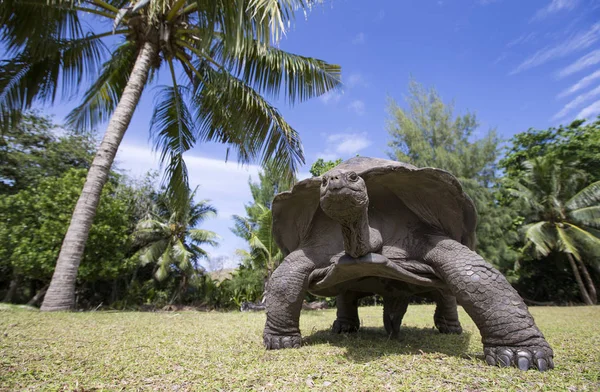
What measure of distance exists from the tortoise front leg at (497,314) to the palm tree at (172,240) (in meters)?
11.5

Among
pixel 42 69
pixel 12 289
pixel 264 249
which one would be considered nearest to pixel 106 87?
pixel 42 69

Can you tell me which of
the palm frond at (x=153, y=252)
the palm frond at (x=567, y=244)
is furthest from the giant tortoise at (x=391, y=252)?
the palm frond at (x=567, y=244)

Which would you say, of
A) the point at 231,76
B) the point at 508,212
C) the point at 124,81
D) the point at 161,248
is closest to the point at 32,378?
the point at 231,76

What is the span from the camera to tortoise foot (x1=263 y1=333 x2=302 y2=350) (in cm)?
241

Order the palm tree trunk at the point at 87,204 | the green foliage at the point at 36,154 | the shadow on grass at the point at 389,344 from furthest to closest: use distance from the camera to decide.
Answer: the green foliage at the point at 36,154 → the palm tree trunk at the point at 87,204 → the shadow on grass at the point at 389,344

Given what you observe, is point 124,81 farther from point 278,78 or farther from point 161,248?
point 161,248

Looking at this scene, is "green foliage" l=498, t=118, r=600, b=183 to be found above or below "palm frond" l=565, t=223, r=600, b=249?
above

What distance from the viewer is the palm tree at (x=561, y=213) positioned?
1230cm

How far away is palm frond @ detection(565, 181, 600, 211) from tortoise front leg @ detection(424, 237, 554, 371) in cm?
1445

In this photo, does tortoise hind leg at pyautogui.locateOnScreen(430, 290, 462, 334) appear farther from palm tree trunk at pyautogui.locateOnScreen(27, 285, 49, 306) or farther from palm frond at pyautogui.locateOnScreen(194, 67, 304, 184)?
palm tree trunk at pyautogui.locateOnScreen(27, 285, 49, 306)

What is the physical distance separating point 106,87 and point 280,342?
23.6 feet

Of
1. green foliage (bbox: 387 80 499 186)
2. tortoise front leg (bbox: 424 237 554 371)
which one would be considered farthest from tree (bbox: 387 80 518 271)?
tortoise front leg (bbox: 424 237 554 371)

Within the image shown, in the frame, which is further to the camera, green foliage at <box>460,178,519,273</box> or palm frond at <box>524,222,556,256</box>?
green foliage at <box>460,178,519,273</box>

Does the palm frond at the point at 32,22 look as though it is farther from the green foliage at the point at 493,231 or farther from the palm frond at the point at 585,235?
the palm frond at the point at 585,235
